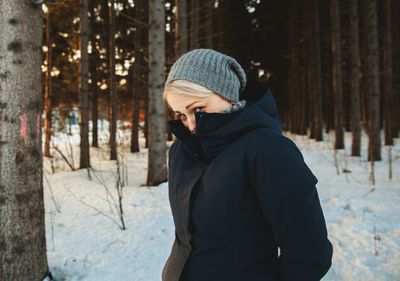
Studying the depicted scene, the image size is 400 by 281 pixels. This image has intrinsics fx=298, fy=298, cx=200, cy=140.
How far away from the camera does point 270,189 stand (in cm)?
103

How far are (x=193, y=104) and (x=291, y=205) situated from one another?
548 millimetres

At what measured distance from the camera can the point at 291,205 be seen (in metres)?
1.02

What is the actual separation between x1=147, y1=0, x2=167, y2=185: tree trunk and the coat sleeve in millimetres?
5299

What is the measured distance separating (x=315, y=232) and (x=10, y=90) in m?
2.56

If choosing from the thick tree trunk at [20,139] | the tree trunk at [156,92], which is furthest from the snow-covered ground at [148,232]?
the thick tree trunk at [20,139]

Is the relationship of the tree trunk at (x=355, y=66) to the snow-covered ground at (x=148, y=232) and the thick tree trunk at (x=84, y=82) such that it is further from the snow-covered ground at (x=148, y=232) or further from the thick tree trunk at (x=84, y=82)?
the thick tree trunk at (x=84, y=82)

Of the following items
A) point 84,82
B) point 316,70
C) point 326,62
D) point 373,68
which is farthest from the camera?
point 326,62

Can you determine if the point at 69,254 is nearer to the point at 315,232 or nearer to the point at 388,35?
the point at 315,232

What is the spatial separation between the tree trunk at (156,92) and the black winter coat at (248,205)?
4.99 meters

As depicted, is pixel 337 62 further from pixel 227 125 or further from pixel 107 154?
pixel 227 125

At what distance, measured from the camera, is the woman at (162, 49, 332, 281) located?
3.41ft

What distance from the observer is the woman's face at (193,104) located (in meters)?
1.23

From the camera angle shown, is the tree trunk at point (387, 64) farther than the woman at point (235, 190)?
Yes

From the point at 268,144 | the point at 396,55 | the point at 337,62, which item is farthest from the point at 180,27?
the point at 396,55
